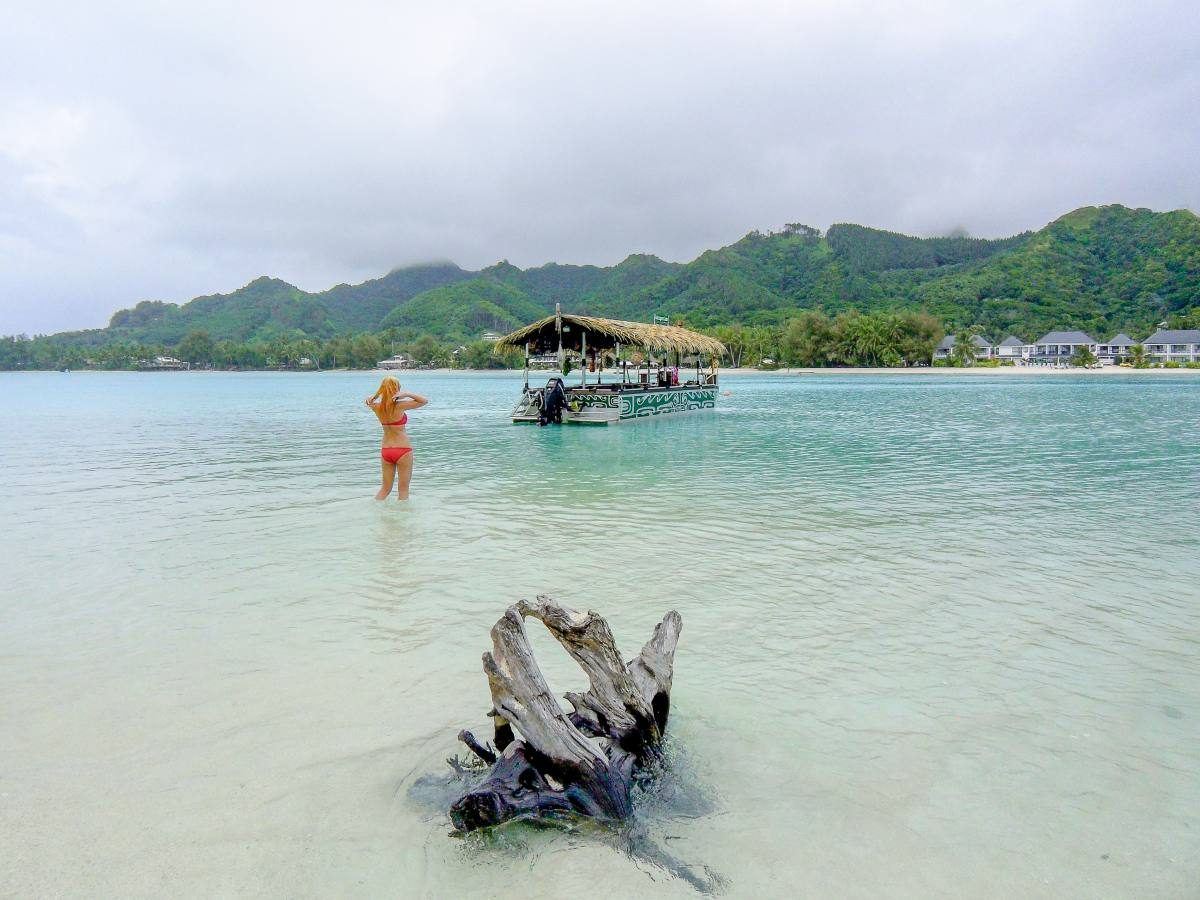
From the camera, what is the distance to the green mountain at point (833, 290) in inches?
4291

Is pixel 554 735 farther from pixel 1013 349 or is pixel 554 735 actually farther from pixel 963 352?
pixel 1013 349

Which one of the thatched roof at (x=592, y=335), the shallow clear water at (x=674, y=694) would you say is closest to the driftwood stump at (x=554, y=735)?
the shallow clear water at (x=674, y=694)

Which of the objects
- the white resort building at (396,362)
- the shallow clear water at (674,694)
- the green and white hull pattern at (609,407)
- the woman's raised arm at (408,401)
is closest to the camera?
the shallow clear water at (674,694)

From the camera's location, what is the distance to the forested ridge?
356 feet

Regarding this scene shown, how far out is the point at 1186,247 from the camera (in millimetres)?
109562

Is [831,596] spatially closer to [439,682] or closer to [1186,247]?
[439,682]

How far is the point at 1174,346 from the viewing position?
8825 cm

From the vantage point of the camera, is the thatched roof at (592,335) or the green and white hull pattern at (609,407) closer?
the thatched roof at (592,335)

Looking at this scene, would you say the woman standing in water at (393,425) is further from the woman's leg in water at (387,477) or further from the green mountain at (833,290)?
the green mountain at (833,290)

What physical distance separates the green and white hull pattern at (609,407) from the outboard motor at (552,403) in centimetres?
26

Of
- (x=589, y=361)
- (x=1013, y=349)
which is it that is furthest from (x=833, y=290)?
(x=589, y=361)

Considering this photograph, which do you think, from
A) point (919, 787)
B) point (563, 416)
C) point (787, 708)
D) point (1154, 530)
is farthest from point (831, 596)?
point (563, 416)

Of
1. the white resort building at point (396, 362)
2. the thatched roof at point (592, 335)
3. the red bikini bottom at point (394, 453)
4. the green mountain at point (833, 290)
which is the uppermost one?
the green mountain at point (833, 290)

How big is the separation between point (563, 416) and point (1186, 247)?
417 feet
